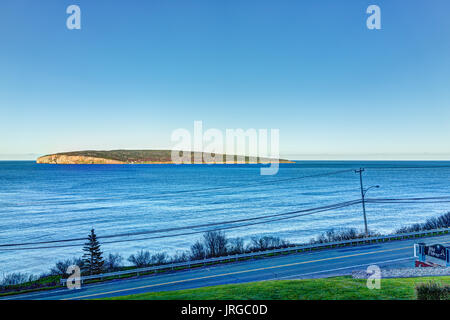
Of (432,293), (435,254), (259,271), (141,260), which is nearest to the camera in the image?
(432,293)

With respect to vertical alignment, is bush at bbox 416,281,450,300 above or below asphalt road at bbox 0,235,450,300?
above

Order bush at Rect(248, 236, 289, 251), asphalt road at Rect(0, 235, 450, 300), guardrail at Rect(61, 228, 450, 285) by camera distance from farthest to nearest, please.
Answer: bush at Rect(248, 236, 289, 251)
guardrail at Rect(61, 228, 450, 285)
asphalt road at Rect(0, 235, 450, 300)

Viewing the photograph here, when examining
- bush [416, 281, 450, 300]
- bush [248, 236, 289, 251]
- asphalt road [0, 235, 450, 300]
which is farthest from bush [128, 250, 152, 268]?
bush [416, 281, 450, 300]

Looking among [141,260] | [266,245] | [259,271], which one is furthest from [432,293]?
[141,260]

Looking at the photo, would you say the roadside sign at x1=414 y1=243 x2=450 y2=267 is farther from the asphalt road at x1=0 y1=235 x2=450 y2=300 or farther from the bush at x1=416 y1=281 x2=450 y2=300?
the asphalt road at x1=0 y1=235 x2=450 y2=300

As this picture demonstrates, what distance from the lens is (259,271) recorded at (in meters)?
19.3

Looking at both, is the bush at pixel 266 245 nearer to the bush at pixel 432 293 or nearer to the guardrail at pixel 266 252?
the guardrail at pixel 266 252

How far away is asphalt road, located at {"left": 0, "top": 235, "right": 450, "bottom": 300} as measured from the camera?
54.6ft

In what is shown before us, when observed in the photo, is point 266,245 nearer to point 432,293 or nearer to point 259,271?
point 259,271

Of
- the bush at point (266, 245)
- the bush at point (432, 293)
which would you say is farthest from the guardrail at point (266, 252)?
the bush at point (432, 293)

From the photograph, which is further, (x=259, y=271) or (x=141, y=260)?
(x=141, y=260)
